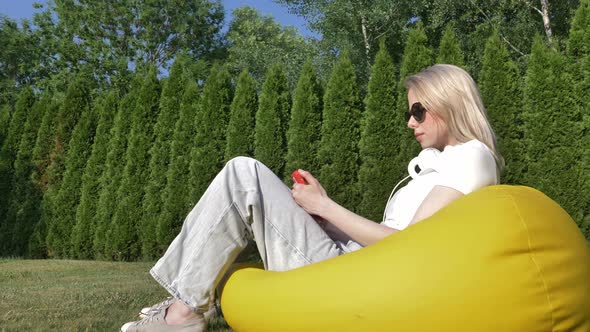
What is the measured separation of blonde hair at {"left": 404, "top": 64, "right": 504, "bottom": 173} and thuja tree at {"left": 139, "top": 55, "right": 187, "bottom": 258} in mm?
6099

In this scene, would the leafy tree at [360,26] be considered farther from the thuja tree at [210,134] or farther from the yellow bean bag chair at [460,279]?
the yellow bean bag chair at [460,279]

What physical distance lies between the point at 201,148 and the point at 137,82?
164cm

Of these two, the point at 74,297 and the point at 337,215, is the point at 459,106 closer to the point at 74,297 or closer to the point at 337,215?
the point at 337,215

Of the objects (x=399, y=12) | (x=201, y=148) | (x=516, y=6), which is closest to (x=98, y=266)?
(x=201, y=148)

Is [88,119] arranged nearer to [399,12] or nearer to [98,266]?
[98,266]

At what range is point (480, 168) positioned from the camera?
2.05 m

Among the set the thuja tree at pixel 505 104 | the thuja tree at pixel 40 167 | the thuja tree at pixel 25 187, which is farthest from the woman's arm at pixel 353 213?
the thuja tree at pixel 25 187

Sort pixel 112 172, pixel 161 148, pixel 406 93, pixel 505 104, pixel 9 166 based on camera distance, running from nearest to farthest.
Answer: pixel 505 104 → pixel 406 93 → pixel 161 148 → pixel 112 172 → pixel 9 166

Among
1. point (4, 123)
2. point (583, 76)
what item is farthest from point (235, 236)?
point (4, 123)

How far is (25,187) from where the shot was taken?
30.1ft

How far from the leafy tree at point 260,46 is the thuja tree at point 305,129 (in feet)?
3.36

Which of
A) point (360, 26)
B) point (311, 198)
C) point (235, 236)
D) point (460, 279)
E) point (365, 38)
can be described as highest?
point (360, 26)

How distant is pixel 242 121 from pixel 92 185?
2601 mm

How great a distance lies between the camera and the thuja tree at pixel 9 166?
927cm
